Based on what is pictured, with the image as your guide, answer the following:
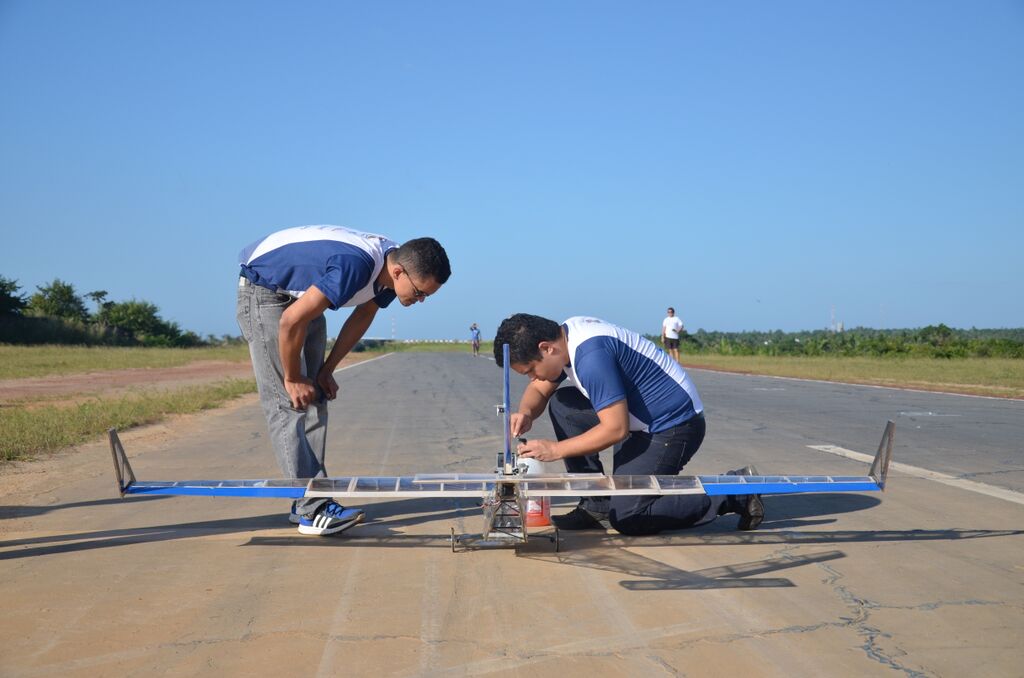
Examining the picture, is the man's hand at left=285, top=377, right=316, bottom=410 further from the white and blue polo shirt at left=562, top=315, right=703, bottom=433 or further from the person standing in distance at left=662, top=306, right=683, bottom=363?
the person standing in distance at left=662, top=306, right=683, bottom=363

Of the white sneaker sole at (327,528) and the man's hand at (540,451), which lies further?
the white sneaker sole at (327,528)

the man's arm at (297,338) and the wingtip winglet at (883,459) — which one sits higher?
the man's arm at (297,338)

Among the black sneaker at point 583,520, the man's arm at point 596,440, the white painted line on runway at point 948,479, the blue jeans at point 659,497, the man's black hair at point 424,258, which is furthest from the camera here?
the white painted line on runway at point 948,479

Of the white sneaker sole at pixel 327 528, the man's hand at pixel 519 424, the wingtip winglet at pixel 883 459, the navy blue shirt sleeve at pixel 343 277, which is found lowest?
the white sneaker sole at pixel 327 528

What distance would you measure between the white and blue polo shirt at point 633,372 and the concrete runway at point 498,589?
0.67 metres

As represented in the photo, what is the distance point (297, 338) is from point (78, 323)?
5483 centimetres

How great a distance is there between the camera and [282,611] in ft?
12.3

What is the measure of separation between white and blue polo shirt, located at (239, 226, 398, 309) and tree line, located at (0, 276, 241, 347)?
48.3 m

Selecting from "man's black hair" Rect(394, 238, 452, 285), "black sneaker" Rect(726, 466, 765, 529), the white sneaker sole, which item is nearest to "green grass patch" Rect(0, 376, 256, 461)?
the white sneaker sole

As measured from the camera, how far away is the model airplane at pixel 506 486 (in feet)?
14.8

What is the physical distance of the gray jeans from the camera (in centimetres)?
Answer: 511

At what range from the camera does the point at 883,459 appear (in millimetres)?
4859

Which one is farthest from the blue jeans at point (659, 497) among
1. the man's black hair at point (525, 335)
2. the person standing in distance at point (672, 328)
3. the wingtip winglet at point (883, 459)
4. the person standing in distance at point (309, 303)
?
the person standing in distance at point (672, 328)

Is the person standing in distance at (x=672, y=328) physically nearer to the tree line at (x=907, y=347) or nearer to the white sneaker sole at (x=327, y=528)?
the tree line at (x=907, y=347)
